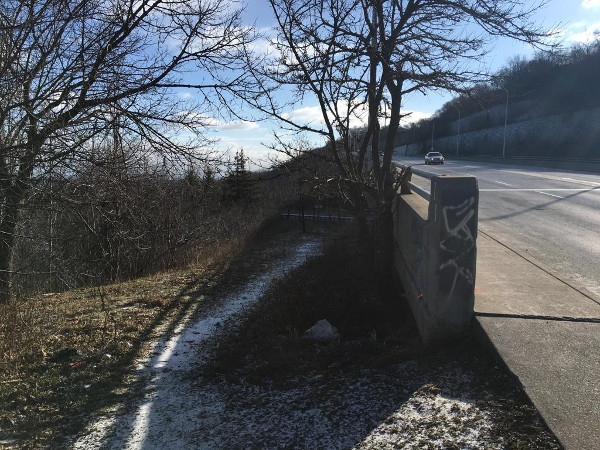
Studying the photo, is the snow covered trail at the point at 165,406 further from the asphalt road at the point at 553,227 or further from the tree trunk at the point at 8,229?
the asphalt road at the point at 553,227

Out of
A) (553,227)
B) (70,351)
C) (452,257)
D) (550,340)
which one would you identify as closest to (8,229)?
(70,351)

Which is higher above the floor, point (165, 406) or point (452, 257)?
point (452, 257)

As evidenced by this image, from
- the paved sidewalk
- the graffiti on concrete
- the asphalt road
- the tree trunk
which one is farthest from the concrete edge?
the tree trunk

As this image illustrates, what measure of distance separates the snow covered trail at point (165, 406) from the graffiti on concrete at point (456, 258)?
215cm

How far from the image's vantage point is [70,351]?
17.3 feet

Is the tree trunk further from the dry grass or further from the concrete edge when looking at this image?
the concrete edge

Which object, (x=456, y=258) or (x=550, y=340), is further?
(x=456, y=258)

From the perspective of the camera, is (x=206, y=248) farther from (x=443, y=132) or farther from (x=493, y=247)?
(x=443, y=132)

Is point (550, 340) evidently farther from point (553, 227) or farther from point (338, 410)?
point (553, 227)

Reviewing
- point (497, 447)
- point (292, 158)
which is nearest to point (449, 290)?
point (497, 447)

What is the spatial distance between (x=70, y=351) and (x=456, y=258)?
407 cm

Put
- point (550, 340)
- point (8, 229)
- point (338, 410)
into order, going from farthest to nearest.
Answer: point (8, 229) → point (550, 340) → point (338, 410)

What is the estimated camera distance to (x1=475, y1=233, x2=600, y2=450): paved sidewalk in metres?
2.83

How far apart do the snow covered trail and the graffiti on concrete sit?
2.15 metres
